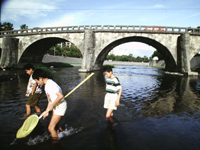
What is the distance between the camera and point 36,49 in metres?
36.7

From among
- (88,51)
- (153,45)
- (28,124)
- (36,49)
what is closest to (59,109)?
(28,124)

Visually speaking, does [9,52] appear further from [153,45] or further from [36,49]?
[153,45]

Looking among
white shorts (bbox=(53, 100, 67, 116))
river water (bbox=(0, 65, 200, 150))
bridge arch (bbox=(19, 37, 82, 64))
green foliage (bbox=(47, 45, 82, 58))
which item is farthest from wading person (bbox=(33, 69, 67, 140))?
green foliage (bbox=(47, 45, 82, 58))

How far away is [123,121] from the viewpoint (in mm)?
4938

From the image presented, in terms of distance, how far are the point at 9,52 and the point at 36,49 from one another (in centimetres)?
641

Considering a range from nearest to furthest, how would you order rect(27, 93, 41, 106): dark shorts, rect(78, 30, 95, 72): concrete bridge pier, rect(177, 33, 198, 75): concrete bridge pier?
rect(27, 93, 41, 106): dark shorts < rect(177, 33, 198, 75): concrete bridge pier < rect(78, 30, 95, 72): concrete bridge pier

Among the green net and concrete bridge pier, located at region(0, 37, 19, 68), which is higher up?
concrete bridge pier, located at region(0, 37, 19, 68)

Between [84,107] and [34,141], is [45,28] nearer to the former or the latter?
[84,107]

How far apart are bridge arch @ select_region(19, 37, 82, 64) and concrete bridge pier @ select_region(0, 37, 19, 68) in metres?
1.63

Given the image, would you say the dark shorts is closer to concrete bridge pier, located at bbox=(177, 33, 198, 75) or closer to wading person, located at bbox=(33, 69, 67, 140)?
wading person, located at bbox=(33, 69, 67, 140)

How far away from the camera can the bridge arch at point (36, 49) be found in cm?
3278

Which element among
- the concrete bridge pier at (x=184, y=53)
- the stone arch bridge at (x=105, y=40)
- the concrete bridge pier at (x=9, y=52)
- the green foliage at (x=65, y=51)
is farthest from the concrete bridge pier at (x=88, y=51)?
the green foliage at (x=65, y=51)

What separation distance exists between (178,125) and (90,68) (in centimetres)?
2362

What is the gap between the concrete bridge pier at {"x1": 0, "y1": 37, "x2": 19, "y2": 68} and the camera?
30.4 metres
